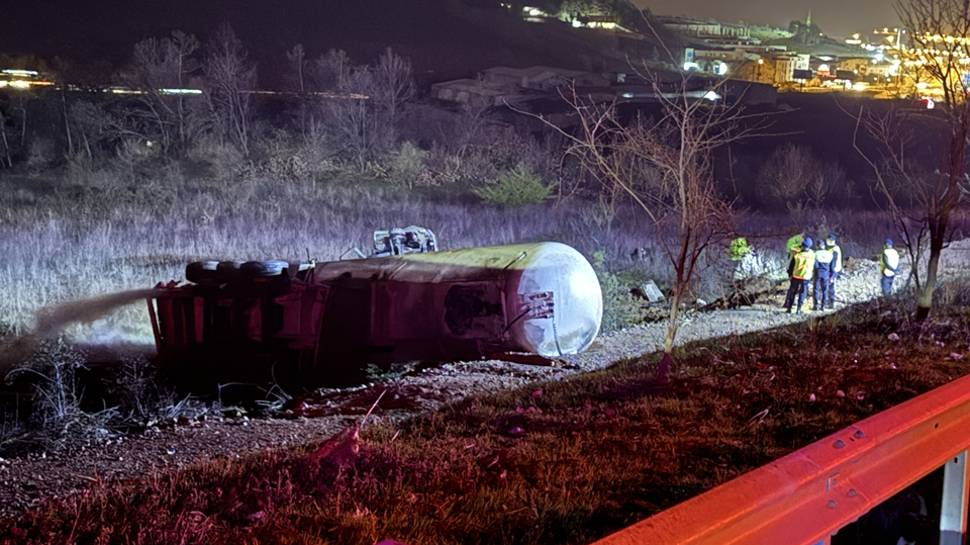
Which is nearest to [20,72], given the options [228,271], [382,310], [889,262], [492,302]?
[228,271]

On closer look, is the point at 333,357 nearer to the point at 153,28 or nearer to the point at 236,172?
the point at 236,172

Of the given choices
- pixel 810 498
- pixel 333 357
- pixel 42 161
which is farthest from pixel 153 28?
pixel 810 498

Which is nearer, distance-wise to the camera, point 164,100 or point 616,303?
point 616,303

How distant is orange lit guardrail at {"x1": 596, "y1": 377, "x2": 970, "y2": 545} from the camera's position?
2.27 meters

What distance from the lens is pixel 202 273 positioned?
674 inches

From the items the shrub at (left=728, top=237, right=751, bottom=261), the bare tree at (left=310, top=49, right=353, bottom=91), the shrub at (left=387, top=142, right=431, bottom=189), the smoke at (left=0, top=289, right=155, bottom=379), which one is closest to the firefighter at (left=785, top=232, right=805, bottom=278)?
the shrub at (left=728, top=237, right=751, bottom=261)

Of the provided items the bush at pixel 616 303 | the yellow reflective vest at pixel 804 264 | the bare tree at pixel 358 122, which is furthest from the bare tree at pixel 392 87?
the yellow reflective vest at pixel 804 264

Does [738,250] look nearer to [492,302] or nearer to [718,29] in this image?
[492,302]

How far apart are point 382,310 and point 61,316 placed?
8892 mm

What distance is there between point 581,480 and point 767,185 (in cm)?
4292

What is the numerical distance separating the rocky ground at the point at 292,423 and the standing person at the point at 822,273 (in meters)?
1.39

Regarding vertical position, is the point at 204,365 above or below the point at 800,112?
below

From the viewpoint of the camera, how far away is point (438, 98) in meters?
69.3

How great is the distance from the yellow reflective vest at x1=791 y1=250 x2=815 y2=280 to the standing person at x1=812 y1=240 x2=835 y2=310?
0.26 meters
